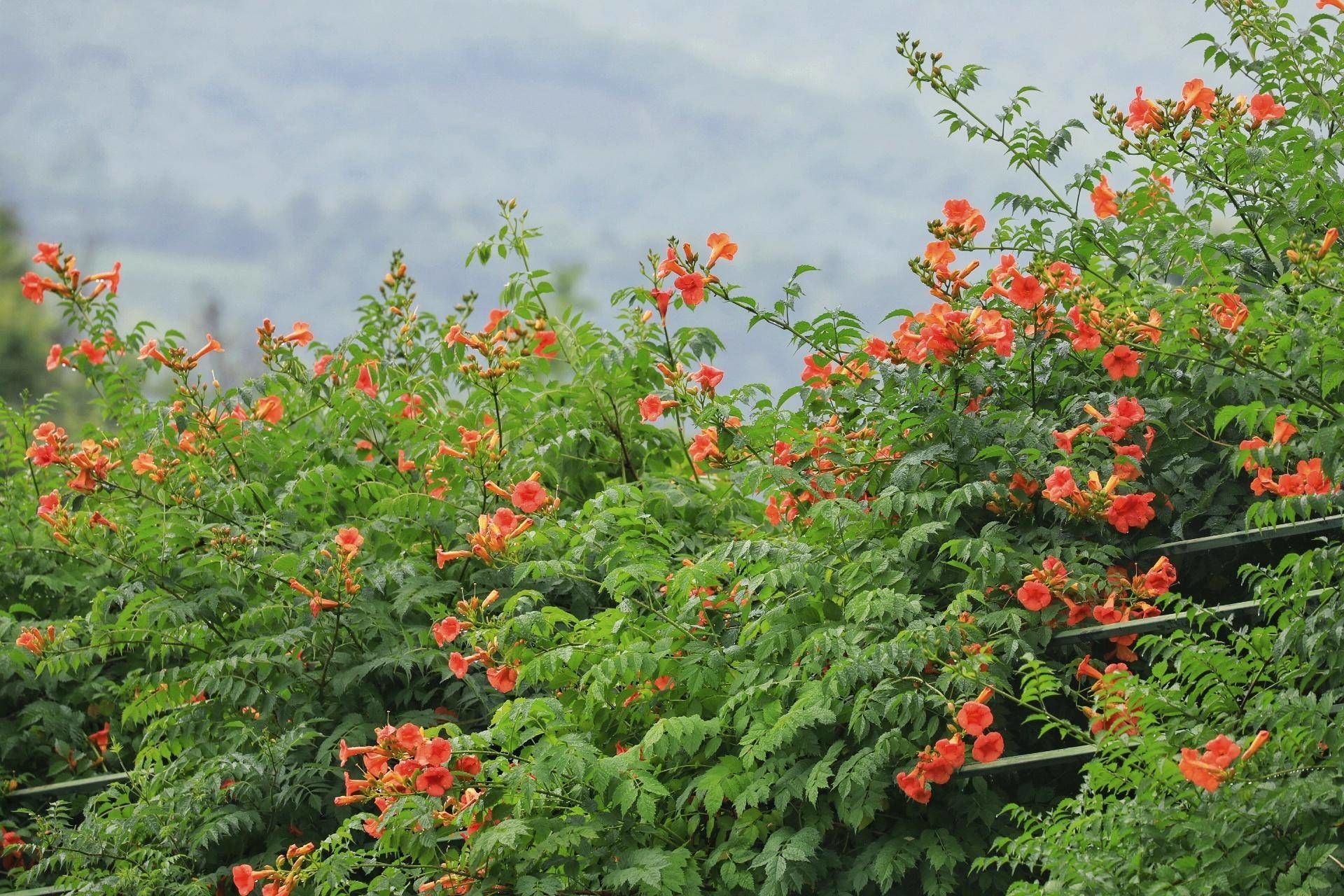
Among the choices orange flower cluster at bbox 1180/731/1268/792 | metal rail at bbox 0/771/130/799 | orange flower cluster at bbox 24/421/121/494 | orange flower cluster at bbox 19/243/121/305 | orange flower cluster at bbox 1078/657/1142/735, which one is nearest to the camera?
orange flower cluster at bbox 1180/731/1268/792

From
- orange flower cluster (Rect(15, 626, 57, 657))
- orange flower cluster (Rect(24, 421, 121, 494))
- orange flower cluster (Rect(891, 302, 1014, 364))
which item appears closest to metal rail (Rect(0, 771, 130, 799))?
orange flower cluster (Rect(15, 626, 57, 657))

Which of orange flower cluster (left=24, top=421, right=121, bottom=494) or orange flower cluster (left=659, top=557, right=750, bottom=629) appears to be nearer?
orange flower cluster (left=659, top=557, right=750, bottom=629)

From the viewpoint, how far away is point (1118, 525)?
4191mm

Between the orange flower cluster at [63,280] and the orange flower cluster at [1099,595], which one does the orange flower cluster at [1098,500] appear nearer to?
the orange flower cluster at [1099,595]

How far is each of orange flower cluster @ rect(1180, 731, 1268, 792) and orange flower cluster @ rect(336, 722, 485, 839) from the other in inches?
74.8

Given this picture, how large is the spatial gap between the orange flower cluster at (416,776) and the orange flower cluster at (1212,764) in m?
1.90

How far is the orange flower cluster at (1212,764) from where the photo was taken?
10.2ft

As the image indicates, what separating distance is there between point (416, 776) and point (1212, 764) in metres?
2.09

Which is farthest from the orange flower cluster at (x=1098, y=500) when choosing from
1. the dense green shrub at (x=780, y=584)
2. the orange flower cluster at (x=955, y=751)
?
the orange flower cluster at (x=955, y=751)

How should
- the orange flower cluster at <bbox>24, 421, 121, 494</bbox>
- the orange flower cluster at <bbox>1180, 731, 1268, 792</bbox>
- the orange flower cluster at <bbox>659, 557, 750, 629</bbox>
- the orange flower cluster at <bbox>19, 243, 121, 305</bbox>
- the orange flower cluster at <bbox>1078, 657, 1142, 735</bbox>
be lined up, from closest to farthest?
the orange flower cluster at <bbox>1180, 731, 1268, 792</bbox> < the orange flower cluster at <bbox>1078, 657, 1142, 735</bbox> < the orange flower cluster at <bbox>659, 557, 750, 629</bbox> < the orange flower cluster at <bbox>24, 421, 121, 494</bbox> < the orange flower cluster at <bbox>19, 243, 121, 305</bbox>

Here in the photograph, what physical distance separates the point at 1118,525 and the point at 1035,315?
2.41ft

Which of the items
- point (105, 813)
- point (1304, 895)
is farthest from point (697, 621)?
point (105, 813)

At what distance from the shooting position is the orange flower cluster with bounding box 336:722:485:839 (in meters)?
3.80

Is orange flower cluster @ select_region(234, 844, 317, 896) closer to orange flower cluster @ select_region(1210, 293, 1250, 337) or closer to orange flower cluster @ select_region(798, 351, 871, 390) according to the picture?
orange flower cluster @ select_region(798, 351, 871, 390)
